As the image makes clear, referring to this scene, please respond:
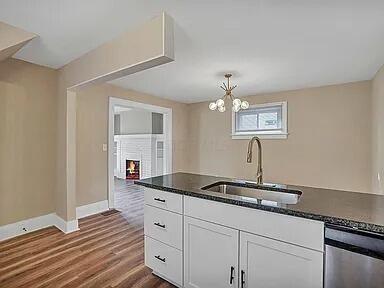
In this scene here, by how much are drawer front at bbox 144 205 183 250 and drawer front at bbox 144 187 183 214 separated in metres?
0.04

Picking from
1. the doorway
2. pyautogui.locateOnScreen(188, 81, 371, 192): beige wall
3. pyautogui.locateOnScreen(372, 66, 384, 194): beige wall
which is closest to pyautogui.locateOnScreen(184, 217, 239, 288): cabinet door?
pyautogui.locateOnScreen(372, 66, 384, 194): beige wall

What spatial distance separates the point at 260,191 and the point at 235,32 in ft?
4.79

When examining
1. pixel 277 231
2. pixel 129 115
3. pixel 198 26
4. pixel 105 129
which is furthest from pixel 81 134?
pixel 129 115

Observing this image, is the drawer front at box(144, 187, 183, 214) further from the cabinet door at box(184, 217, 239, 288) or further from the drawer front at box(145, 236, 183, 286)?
the drawer front at box(145, 236, 183, 286)

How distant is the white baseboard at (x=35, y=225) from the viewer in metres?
2.87

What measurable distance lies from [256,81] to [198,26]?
82.5 inches

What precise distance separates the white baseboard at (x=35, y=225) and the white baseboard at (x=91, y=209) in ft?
1.37

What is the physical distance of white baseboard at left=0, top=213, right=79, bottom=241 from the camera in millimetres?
2869

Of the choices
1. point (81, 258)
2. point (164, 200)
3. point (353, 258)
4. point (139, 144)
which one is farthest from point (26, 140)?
point (139, 144)

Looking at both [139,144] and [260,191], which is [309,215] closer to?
[260,191]

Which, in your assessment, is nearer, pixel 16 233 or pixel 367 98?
pixel 16 233

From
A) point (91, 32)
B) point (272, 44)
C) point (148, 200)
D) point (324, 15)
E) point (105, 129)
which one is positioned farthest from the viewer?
point (105, 129)

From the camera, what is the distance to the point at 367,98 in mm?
3832

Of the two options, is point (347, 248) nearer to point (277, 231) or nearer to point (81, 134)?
point (277, 231)
